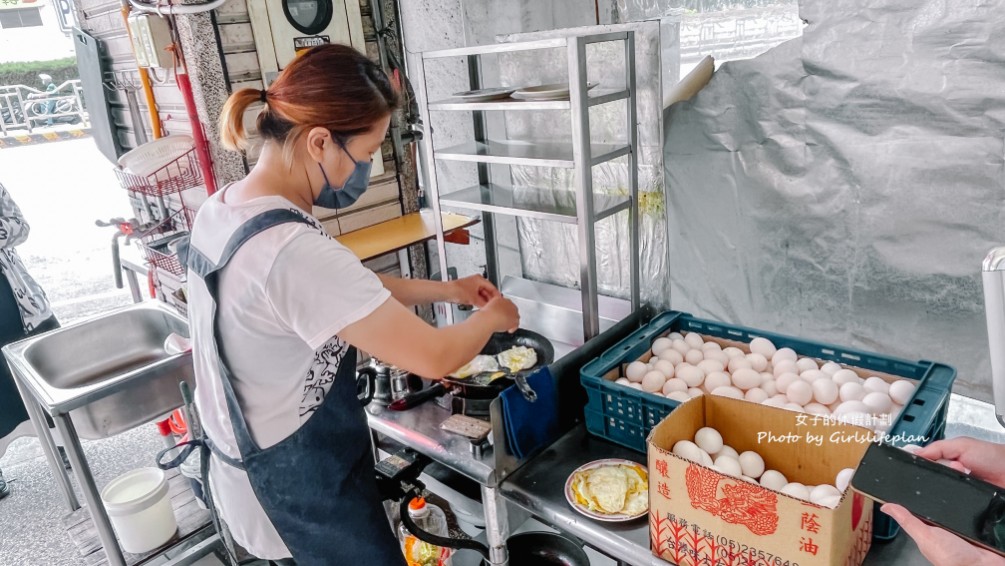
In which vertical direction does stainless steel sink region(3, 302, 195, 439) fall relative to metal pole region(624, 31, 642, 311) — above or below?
below

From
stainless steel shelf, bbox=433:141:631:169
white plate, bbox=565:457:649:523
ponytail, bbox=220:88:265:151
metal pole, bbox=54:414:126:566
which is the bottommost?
metal pole, bbox=54:414:126:566

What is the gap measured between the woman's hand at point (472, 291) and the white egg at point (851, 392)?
3.11 ft

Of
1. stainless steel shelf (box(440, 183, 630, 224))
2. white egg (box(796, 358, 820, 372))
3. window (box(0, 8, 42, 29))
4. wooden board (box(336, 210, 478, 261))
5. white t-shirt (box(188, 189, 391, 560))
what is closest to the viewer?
white t-shirt (box(188, 189, 391, 560))

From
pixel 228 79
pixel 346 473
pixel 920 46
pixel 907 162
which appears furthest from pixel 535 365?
pixel 228 79

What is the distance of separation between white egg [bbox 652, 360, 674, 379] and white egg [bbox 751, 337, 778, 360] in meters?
0.25

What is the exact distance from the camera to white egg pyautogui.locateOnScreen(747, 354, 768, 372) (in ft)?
5.65

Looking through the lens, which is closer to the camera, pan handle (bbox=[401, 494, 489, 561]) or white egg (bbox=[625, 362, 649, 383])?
pan handle (bbox=[401, 494, 489, 561])

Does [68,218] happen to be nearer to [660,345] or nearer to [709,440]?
[660,345]

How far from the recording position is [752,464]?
4.47 ft

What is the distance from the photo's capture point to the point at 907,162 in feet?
5.57

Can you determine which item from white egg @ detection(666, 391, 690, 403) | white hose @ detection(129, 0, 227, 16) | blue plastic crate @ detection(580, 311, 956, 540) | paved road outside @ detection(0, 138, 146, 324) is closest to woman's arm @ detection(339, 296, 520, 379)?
blue plastic crate @ detection(580, 311, 956, 540)

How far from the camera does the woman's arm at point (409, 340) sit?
1151mm

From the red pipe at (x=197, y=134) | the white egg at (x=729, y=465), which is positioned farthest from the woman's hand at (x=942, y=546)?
the red pipe at (x=197, y=134)

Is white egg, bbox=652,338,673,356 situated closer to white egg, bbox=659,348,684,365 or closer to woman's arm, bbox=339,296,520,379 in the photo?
white egg, bbox=659,348,684,365
